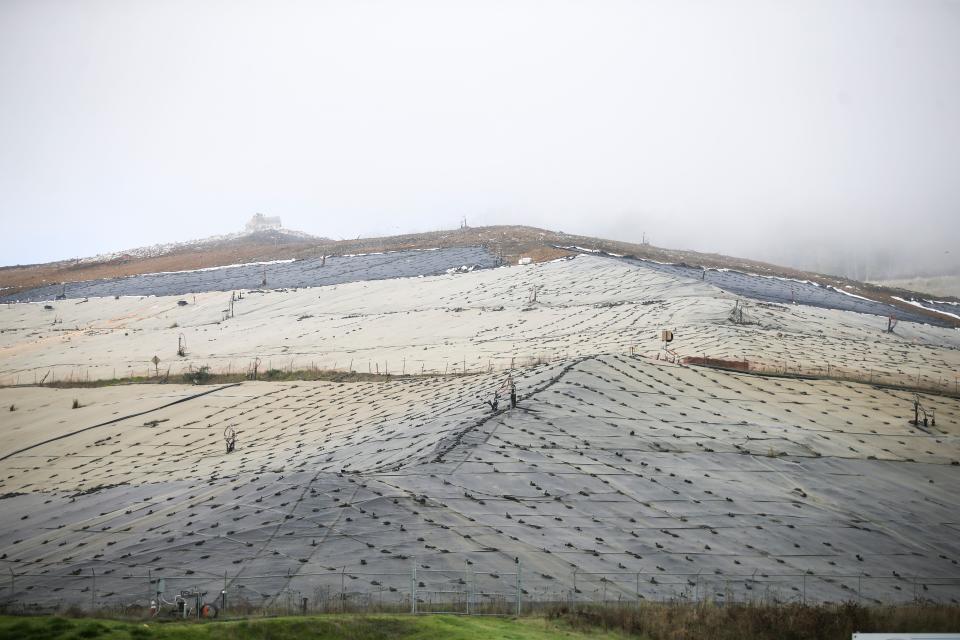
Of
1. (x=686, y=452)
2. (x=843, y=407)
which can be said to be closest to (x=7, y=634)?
(x=686, y=452)

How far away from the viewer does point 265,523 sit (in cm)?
2558

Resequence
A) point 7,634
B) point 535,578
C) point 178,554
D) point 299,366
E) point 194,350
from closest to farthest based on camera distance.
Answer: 1. point 7,634
2. point 535,578
3. point 178,554
4. point 299,366
5. point 194,350

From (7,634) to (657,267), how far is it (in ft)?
208

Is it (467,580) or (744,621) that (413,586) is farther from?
(744,621)

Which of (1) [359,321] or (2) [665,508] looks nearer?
(2) [665,508]

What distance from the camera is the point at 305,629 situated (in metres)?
18.9

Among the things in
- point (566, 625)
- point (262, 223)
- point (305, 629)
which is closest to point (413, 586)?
point (305, 629)

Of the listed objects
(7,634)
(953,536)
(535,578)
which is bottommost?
(953,536)

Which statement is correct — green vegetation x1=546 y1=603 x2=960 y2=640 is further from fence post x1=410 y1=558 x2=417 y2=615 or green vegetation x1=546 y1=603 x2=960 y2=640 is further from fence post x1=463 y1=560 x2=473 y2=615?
fence post x1=410 y1=558 x2=417 y2=615

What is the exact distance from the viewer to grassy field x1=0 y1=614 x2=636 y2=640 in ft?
58.5

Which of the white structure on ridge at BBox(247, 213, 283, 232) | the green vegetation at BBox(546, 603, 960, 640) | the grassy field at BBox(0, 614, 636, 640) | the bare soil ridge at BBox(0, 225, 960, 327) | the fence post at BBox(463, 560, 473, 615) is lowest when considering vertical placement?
the green vegetation at BBox(546, 603, 960, 640)

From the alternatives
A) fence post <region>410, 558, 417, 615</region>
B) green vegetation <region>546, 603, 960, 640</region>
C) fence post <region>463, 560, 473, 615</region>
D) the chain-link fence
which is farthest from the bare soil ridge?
green vegetation <region>546, 603, 960, 640</region>

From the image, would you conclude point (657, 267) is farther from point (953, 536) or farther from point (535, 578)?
point (535, 578)

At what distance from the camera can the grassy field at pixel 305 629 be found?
17.8m
